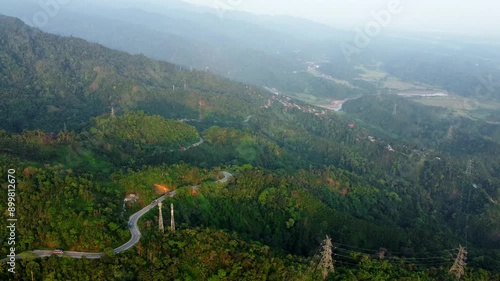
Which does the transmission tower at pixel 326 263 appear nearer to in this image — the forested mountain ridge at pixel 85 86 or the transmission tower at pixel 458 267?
the transmission tower at pixel 458 267

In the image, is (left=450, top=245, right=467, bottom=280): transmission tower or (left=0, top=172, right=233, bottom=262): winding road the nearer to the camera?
(left=0, top=172, right=233, bottom=262): winding road

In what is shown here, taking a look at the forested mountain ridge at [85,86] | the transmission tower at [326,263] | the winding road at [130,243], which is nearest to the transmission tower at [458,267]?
the transmission tower at [326,263]

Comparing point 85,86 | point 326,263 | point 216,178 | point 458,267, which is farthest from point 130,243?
point 85,86

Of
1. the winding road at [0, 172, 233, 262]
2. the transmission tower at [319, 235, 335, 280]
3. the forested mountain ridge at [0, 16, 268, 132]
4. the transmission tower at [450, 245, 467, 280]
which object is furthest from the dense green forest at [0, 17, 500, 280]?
the transmission tower at [450, 245, 467, 280]

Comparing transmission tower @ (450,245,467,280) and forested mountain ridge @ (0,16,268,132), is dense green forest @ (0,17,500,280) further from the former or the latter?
transmission tower @ (450,245,467,280)

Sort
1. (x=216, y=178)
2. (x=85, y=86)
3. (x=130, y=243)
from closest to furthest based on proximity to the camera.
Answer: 1. (x=130, y=243)
2. (x=216, y=178)
3. (x=85, y=86)

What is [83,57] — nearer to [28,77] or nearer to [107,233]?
[28,77]

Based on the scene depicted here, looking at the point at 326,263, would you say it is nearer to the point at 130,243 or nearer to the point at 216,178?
the point at 130,243
